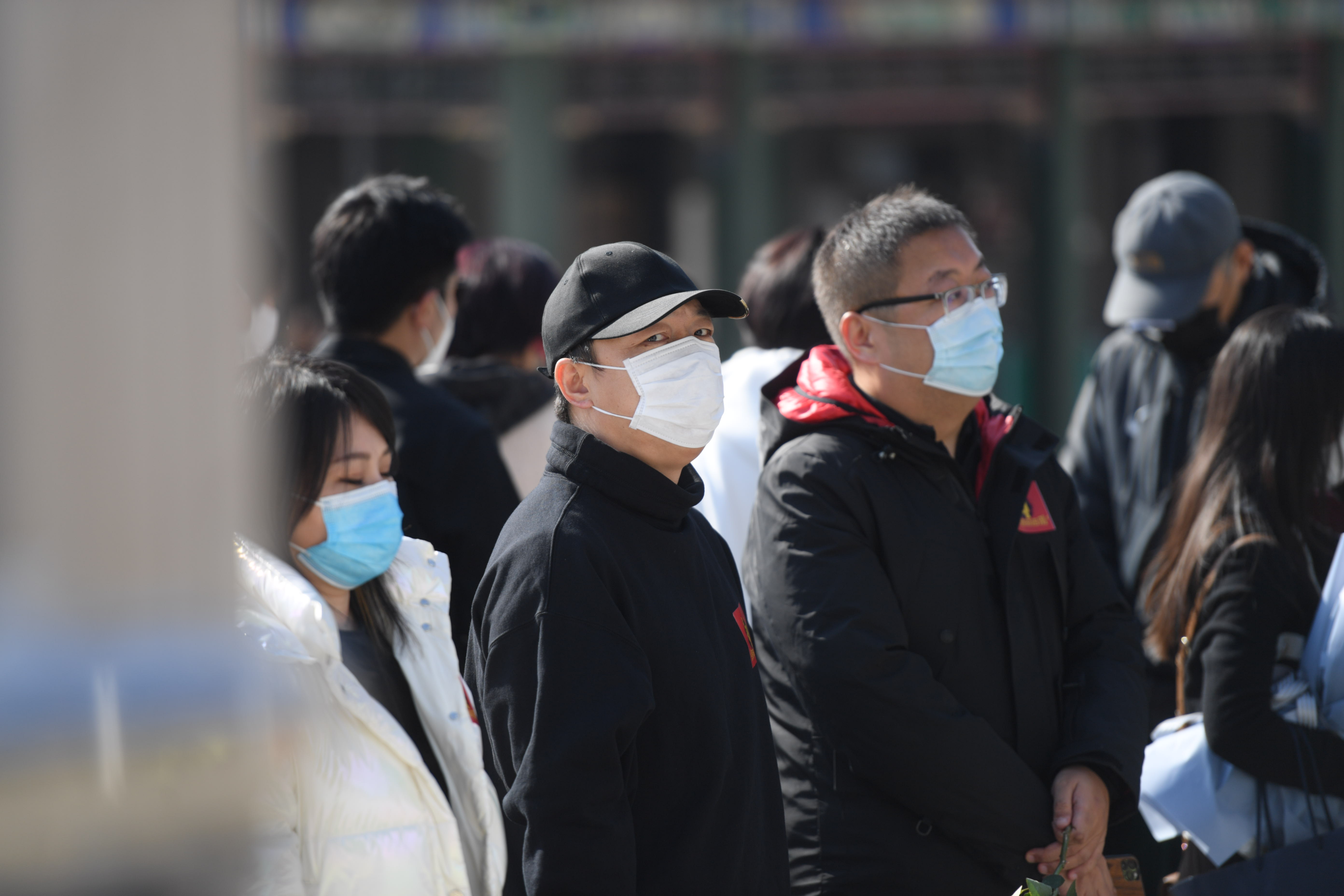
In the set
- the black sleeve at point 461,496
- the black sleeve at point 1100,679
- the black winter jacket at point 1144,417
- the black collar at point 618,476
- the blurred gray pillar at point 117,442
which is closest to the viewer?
the blurred gray pillar at point 117,442

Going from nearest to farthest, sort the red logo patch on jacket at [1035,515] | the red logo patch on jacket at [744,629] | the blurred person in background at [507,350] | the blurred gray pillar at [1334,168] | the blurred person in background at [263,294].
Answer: the blurred person in background at [263,294], the red logo patch on jacket at [744,629], the red logo patch on jacket at [1035,515], the blurred person in background at [507,350], the blurred gray pillar at [1334,168]

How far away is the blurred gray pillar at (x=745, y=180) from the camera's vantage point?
30.7ft

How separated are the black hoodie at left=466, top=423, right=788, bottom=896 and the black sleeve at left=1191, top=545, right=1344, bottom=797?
1.06 meters

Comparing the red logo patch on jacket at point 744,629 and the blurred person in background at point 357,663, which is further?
the red logo patch on jacket at point 744,629

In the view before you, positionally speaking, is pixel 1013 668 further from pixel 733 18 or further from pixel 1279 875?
pixel 733 18

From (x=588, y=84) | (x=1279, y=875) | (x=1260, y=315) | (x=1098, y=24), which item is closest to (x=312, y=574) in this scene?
(x=1279, y=875)

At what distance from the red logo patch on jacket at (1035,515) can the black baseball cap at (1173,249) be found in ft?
4.13

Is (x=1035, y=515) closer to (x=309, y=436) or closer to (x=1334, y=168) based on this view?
(x=309, y=436)

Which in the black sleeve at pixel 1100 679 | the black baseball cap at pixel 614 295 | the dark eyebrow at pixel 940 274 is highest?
the black baseball cap at pixel 614 295

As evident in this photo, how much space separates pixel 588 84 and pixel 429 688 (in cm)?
771

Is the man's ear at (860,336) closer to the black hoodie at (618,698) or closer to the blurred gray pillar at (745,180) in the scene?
the black hoodie at (618,698)

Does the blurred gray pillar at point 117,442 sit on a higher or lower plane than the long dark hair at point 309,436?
higher

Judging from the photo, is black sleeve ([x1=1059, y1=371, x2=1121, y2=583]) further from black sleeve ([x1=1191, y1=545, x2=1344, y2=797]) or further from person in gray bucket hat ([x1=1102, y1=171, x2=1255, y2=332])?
black sleeve ([x1=1191, y1=545, x2=1344, y2=797])

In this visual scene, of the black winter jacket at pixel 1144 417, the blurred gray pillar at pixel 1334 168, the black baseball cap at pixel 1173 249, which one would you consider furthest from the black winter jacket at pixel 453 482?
the blurred gray pillar at pixel 1334 168
